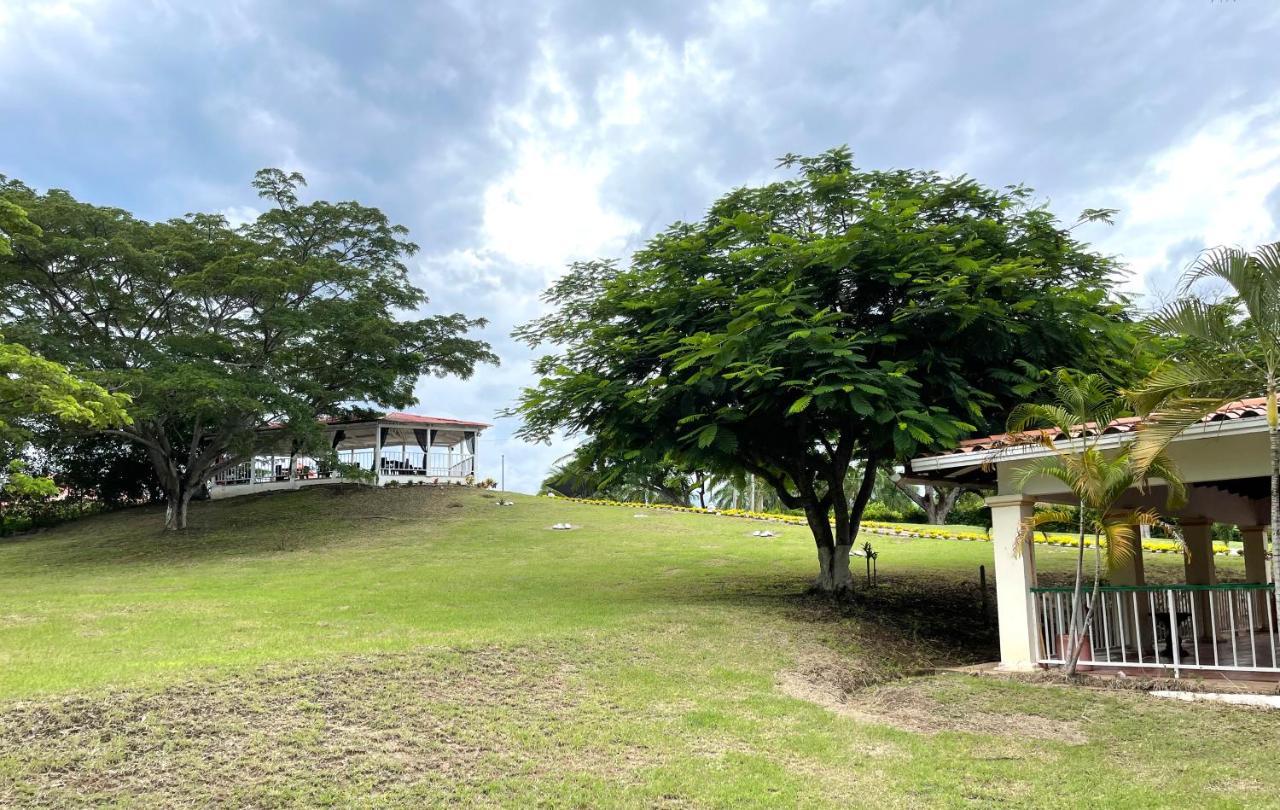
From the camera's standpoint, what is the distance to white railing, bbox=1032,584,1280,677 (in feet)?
27.3

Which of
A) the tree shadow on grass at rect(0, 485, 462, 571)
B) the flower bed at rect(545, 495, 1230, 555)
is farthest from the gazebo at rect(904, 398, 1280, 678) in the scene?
the tree shadow on grass at rect(0, 485, 462, 571)

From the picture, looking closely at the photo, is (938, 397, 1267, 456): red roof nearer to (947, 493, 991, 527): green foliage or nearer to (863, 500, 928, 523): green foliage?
(863, 500, 928, 523): green foliage

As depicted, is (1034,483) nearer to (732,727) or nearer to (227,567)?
(732,727)

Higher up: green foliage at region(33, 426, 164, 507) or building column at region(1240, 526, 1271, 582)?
green foliage at region(33, 426, 164, 507)

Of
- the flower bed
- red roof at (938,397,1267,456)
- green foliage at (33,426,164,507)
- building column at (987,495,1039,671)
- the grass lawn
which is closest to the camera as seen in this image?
the grass lawn

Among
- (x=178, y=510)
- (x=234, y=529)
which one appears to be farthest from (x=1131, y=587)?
(x=178, y=510)

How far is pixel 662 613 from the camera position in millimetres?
11914

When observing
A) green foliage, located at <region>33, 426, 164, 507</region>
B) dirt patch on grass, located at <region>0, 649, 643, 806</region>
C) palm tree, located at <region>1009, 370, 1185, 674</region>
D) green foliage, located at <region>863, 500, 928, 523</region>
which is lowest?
dirt patch on grass, located at <region>0, 649, 643, 806</region>

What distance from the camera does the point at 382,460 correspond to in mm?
33906

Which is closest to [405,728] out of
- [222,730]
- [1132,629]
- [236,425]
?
[222,730]

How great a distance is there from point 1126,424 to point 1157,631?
3053 mm

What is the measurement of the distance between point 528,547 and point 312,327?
29.4 ft

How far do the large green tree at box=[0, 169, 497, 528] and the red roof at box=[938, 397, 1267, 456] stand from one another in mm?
18692

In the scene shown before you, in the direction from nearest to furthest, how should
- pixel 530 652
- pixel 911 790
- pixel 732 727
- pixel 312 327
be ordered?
pixel 911 790 → pixel 732 727 → pixel 530 652 → pixel 312 327
